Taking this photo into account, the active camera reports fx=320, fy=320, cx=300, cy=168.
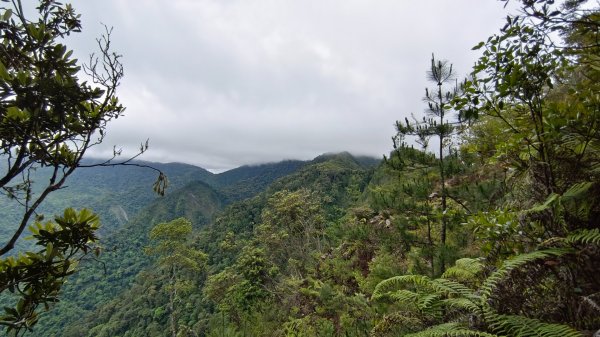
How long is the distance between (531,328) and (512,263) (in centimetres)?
40

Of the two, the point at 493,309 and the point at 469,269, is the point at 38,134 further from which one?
the point at 469,269

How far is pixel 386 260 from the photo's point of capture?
9844mm

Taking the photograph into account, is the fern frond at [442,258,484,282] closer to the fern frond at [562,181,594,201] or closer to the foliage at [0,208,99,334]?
the fern frond at [562,181,594,201]

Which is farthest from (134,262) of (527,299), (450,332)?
(527,299)

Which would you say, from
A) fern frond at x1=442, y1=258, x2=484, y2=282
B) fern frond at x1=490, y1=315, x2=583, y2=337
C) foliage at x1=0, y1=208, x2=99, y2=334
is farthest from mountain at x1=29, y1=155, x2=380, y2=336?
foliage at x1=0, y1=208, x2=99, y2=334

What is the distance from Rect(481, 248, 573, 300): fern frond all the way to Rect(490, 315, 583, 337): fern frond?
0.20 m

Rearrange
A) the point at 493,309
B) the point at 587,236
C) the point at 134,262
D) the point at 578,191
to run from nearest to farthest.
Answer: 1. the point at 587,236
2. the point at 578,191
3. the point at 493,309
4. the point at 134,262

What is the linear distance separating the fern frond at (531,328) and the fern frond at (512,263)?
20cm

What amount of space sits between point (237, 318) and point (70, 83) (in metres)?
19.7

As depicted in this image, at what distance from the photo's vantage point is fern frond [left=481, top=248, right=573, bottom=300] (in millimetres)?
2156

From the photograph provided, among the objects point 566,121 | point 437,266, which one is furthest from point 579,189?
point 437,266

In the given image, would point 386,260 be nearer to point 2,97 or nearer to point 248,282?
point 2,97

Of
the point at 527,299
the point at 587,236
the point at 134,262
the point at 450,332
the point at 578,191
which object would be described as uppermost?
the point at 578,191

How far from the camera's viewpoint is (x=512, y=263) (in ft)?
7.28
